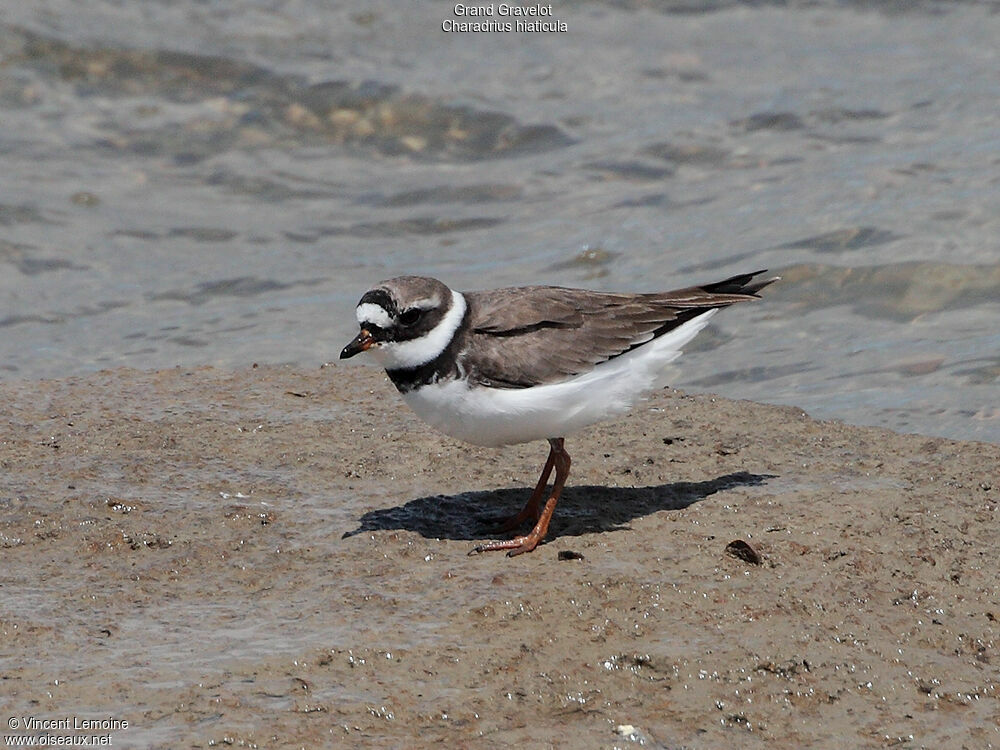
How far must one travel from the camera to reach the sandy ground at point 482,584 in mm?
4590

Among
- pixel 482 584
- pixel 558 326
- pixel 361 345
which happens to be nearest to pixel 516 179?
pixel 558 326

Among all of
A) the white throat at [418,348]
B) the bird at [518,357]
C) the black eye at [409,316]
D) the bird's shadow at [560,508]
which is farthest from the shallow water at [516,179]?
the black eye at [409,316]

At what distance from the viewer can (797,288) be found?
10.8m

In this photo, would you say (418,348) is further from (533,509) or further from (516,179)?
(516,179)

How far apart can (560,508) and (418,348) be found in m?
1.23

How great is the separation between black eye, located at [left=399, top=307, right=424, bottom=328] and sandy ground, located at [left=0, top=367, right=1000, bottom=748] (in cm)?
104

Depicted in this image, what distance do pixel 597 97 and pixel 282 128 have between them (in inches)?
151

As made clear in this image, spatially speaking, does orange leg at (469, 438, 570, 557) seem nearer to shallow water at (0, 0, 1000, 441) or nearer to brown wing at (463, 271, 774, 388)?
brown wing at (463, 271, 774, 388)

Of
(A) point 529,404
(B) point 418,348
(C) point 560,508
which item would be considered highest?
(B) point 418,348

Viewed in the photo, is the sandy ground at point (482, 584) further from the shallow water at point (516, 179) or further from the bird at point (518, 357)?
the shallow water at point (516, 179)

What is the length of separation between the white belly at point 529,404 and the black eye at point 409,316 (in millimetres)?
343

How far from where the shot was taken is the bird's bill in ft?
20.1

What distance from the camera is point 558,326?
259 inches

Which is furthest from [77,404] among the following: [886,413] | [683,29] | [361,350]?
[683,29]
